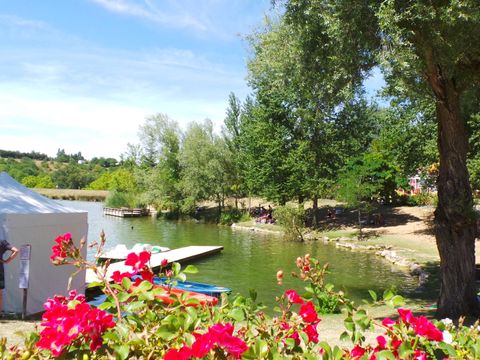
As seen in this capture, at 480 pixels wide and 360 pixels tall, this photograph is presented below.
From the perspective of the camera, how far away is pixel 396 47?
27.1 feet

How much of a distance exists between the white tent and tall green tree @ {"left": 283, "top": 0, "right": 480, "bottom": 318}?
6.83 metres

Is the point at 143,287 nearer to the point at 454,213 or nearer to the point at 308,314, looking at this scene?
the point at 308,314

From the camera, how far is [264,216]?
3841cm

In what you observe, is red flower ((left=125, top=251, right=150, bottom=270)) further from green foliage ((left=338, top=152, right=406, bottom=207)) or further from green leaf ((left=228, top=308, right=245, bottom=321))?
green foliage ((left=338, top=152, right=406, bottom=207))

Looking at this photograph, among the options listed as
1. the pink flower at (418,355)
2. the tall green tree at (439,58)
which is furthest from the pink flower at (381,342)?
the tall green tree at (439,58)

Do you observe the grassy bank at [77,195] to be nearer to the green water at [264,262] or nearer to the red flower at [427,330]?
the green water at [264,262]

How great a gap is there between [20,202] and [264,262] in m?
13.0

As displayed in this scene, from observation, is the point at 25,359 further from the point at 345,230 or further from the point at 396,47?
the point at 345,230

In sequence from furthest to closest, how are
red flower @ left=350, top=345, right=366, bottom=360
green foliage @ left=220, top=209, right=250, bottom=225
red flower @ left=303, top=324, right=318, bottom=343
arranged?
green foliage @ left=220, top=209, right=250, bottom=225 → red flower @ left=303, top=324, right=318, bottom=343 → red flower @ left=350, top=345, right=366, bottom=360

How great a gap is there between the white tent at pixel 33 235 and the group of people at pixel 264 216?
2718 cm

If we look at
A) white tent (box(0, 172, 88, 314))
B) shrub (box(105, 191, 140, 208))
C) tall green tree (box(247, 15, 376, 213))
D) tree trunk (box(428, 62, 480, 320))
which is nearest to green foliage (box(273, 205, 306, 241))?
tall green tree (box(247, 15, 376, 213))

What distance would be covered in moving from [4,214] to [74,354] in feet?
25.6

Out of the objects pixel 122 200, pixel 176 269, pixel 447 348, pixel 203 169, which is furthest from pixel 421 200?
pixel 176 269

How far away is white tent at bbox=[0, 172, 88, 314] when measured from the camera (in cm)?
902
